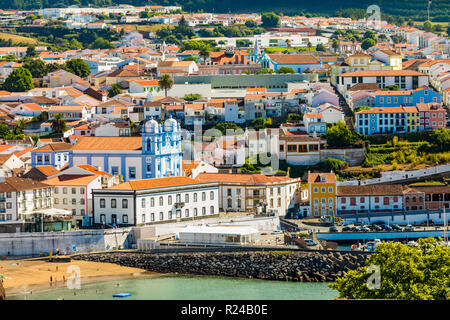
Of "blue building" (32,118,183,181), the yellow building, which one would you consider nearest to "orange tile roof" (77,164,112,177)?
"blue building" (32,118,183,181)

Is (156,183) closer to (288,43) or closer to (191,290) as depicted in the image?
(191,290)

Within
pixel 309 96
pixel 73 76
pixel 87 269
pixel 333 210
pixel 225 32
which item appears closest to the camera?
pixel 87 269

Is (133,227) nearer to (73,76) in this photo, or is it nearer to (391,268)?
(391,268)

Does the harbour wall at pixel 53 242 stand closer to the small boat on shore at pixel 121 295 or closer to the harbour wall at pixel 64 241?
the harbour wall at pixel 64 241

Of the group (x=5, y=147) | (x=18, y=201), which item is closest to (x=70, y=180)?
(x=18, y=201)

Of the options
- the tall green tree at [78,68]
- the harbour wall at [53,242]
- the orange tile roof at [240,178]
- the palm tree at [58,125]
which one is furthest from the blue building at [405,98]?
the tall green tree at [78,68]

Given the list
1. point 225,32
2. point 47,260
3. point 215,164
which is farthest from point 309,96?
point 225,32

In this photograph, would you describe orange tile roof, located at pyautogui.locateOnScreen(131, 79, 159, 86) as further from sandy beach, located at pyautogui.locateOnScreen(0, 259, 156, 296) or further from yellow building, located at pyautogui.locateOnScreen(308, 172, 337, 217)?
sandy beach, located at pyautogui.locateOnScreen(0, 259, 156, 296)
